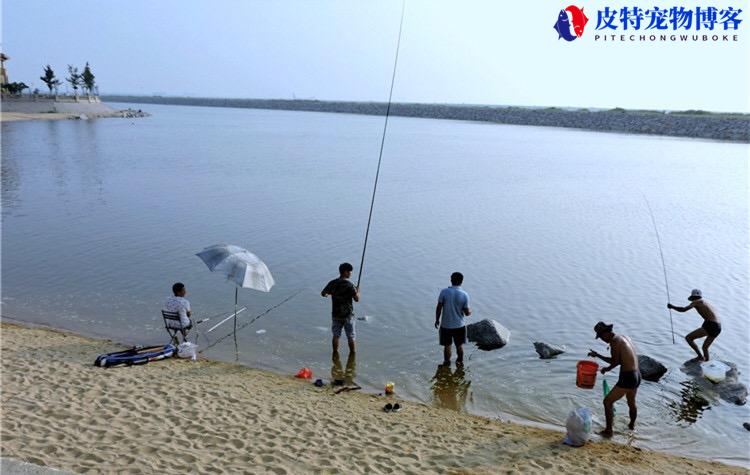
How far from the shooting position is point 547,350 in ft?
33.7

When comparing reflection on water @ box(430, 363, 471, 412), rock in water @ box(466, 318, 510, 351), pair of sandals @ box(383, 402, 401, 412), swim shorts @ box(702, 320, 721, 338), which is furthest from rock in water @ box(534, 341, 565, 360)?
pair of sandals @ box(383, 402, 401, 412)

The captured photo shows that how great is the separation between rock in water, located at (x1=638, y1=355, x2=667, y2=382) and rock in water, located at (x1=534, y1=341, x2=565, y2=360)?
4.45 ft

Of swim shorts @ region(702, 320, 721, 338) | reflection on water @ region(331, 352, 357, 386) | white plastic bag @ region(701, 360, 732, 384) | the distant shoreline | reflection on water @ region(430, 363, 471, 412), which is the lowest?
reflection on water @ region(331, 352, 357, 386)

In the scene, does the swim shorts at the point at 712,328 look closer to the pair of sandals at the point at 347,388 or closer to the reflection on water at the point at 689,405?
the reflection on water at the point at 689,405

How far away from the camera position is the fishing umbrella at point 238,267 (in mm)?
9469

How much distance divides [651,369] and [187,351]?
736 cm

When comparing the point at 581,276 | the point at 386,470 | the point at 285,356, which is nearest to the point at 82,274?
the point at 285,356

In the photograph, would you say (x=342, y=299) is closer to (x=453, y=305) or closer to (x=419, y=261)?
(x=453, y=305)

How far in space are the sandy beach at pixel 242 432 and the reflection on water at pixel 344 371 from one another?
464 mm

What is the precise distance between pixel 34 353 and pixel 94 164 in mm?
28158

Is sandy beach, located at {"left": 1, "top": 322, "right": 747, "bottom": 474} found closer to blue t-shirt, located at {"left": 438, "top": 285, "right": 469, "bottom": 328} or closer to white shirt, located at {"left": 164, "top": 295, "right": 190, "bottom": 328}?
white shirt, located at {"left": 164, "top": 295, "right": 190, "bottom": 328}

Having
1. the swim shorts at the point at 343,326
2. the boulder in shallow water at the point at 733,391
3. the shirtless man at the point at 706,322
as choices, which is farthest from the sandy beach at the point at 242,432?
the shirtless man at the point at 706,322

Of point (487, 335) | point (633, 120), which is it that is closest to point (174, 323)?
point (487, 335)

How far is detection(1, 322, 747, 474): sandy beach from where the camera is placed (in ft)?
20.2
